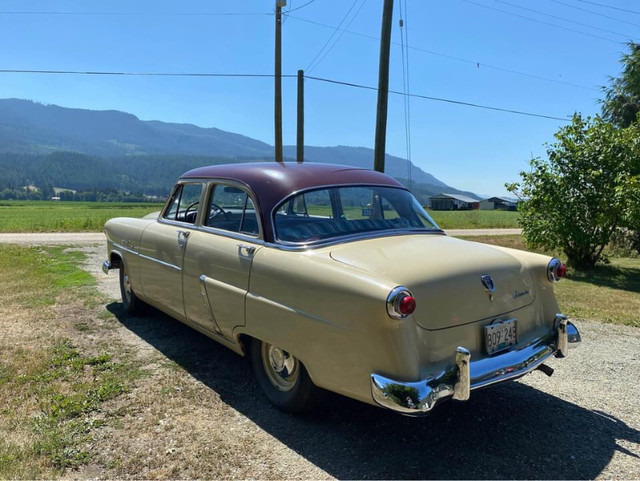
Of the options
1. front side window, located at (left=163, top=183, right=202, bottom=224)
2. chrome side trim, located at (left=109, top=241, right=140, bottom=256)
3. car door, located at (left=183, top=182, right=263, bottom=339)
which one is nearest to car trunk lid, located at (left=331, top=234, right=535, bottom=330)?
car door, located at (left=183, top=182, right=263, bottom=339)

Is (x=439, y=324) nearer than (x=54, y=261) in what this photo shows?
Yes

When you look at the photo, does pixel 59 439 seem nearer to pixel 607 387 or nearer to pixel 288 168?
Result: pixel 288 168

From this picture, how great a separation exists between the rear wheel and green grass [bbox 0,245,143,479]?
18.3 inches

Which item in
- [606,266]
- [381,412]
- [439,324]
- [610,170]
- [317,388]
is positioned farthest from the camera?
[606,266]

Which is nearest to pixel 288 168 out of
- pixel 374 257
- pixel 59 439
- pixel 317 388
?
pixel 374 257

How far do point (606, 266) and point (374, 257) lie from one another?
9703mm

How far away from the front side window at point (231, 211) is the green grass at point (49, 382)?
55.1 inches

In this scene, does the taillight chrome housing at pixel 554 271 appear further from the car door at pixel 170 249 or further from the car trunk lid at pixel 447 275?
the car door at pixel 170 249

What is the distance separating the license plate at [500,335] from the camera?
8.82 ft

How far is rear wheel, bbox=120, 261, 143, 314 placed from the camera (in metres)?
5.19

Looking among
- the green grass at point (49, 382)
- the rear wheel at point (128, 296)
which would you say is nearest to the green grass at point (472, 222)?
Result: the rear wheel at point (128, 296)

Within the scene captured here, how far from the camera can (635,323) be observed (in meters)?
5.54

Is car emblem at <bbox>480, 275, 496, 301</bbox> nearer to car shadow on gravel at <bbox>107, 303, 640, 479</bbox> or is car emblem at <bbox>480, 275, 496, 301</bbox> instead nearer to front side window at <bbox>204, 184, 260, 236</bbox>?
car shadow on gravel at <bbox>107, 303, 640, 479</bbox>

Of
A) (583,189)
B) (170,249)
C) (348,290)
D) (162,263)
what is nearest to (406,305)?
(348,290)
